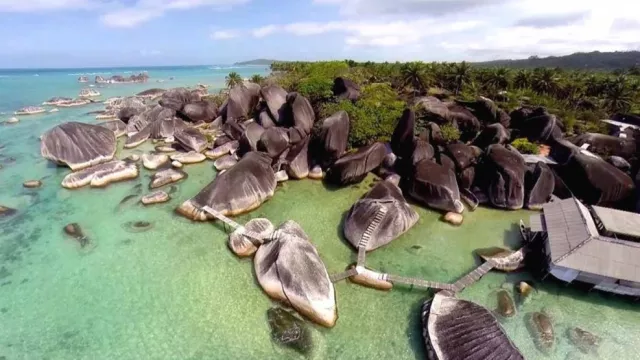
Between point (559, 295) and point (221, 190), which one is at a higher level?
point (221, 190)

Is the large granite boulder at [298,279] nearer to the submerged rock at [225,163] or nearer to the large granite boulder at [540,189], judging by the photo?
the submerged rock at [225,163]

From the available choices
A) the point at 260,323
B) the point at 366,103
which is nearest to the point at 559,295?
the point at 260,323

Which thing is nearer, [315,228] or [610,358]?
[610,358]

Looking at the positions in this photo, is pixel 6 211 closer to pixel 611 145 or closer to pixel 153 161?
pixel 153 161

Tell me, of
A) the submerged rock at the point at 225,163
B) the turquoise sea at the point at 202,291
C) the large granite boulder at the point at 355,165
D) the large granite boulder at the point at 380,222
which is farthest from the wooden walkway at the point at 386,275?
the submerged rock at the point at 225,163

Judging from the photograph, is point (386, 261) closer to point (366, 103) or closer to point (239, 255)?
point (239, 255)

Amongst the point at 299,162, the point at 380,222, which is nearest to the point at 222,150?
the point at 299,162
